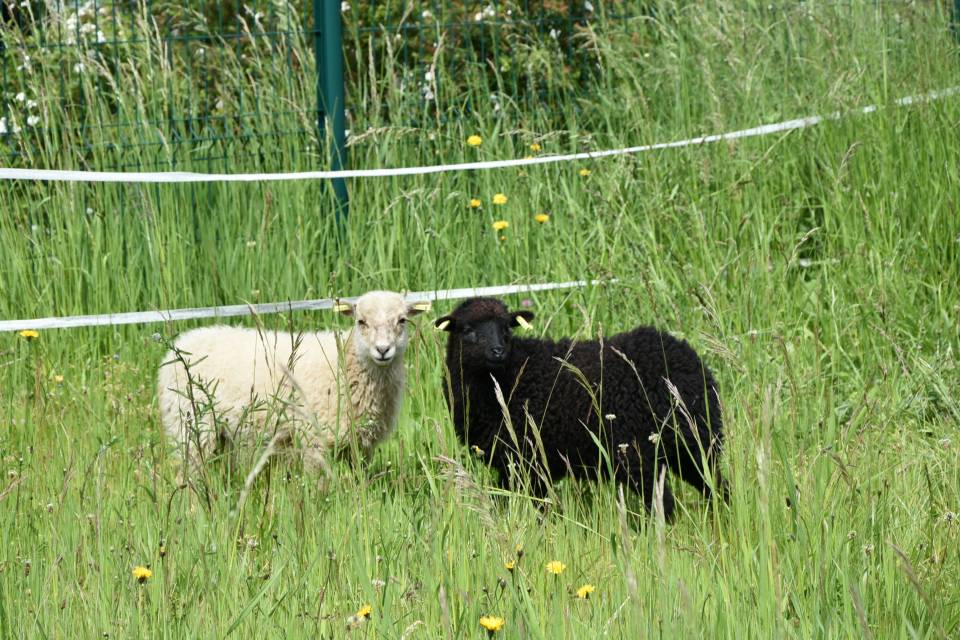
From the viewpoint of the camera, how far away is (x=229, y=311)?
5.84 m

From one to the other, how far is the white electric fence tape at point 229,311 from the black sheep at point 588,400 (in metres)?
0.77

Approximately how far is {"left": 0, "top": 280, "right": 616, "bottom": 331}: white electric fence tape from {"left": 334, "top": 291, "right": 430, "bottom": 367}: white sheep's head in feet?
1.33

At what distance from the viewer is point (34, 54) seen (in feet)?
24.3

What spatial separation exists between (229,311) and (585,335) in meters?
1.70

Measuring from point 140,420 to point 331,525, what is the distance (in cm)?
180

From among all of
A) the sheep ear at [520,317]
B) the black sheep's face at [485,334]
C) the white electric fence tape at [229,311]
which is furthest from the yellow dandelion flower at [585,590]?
the white electric fence tape at [229,311]

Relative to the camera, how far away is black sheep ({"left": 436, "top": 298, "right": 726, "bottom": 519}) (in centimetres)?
466

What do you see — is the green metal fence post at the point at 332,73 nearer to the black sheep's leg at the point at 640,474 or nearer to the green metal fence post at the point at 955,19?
the black sheep's leg at the point at 640,474

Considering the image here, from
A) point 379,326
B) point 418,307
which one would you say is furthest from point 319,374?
point 418,307

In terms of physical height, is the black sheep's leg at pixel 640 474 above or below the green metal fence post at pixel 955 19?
below

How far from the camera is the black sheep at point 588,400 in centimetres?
466

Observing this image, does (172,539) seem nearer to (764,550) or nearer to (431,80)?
(764,550)

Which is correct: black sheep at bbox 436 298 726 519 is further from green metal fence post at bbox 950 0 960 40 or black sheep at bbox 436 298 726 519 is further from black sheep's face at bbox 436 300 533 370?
green metal fence post at bbox 950 0 960 40

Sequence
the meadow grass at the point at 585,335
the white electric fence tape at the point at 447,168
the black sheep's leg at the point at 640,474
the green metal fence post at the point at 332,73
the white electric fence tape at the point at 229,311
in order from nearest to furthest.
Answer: the meadow grass at the point at 585,335
the black sheep's leg at the point at 640,474
the white electric fence tape at the point at 229,311
the white electric fence tape at the point at 447,168
the green metal fence post at the point at 332,73
